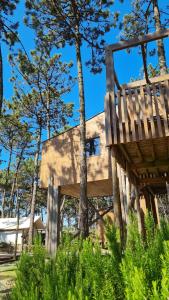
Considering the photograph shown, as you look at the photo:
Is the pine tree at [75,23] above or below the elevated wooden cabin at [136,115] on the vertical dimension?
above

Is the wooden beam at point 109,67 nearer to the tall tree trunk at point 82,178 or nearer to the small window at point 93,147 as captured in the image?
the tall tree trunk at point 82,178

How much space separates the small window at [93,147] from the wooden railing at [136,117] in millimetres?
5904

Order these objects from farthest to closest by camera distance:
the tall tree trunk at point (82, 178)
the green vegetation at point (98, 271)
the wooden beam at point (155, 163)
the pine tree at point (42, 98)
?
the pine tree at point (42, 98), the tall tree trunk at point (82, 178), the wooden beam at point (155, 163), the green vegetation at point (98, 271)

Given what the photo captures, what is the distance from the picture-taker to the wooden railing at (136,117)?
18.7ft

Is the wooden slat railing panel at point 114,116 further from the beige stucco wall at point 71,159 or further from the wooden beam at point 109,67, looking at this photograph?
the beige stucco wall at point 71,159

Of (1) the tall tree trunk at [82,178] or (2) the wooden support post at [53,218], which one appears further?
(2) the wooden support post at [53,218]

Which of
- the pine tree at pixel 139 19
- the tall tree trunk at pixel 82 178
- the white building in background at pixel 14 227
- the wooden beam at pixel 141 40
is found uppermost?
the pine tree at pixel 139 19

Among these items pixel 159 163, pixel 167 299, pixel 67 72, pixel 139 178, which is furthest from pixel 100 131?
pixel 167 299

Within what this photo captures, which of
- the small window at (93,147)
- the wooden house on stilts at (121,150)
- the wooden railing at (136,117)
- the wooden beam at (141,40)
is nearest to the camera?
the wooden railing at (136,117)

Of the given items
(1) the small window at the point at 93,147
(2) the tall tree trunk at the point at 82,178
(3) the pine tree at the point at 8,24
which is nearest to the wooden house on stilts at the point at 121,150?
(1) the small window at the point at 93,147

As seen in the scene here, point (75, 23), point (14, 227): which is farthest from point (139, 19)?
point (14, 227)

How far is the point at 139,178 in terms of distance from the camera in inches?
387

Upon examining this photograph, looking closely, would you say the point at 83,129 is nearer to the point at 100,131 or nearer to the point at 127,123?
the point at 100,131

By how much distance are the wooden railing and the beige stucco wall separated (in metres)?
5.29
